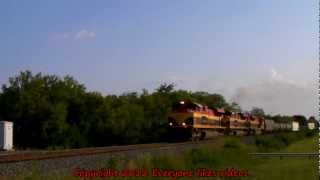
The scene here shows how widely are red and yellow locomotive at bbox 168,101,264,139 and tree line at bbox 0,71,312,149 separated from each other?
5.05m

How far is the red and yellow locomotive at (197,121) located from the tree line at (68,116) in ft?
16.6

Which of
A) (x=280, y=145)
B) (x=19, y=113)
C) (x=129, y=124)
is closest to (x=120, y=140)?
(x=129, y=124)

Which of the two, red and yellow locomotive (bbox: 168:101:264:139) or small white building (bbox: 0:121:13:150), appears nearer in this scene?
small white building (bbox: 0:121:13:150)

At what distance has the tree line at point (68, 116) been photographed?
56625 mm

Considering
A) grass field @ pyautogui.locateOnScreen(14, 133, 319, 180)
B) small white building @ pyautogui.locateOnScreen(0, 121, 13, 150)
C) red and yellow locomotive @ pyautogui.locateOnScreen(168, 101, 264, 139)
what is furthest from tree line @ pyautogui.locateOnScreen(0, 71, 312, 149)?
grass field @ pyautogui.locateOnScreen(14, 133, 319, 180)

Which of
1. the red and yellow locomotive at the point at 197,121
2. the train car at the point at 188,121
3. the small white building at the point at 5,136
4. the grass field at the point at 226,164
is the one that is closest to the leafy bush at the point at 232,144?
the grass field at the point at 226,164

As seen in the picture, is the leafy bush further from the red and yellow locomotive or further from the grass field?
the red and yellow locomotive

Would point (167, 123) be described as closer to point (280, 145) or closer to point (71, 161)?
point (280, 145)

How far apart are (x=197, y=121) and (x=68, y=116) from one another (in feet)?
77.3

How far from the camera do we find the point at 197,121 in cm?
4431

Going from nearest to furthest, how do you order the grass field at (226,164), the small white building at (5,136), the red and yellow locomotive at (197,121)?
the grass field at (226,164) → the small white building at (5,136) → the red and yellow locomotive at (197,121)

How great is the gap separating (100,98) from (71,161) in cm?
4665

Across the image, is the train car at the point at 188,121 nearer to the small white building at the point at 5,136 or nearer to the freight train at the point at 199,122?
the freight train at the point at 199,122

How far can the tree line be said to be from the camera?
186 feet
